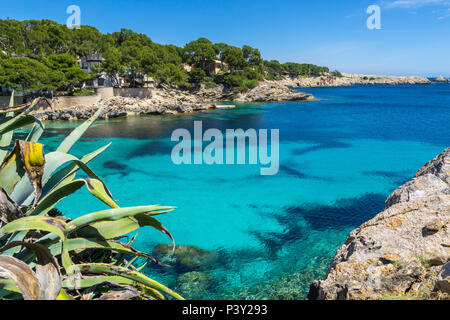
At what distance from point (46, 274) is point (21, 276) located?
143 mm

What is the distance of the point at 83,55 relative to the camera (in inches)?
A: 2012

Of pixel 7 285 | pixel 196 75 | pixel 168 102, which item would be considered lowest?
pixel 7 285

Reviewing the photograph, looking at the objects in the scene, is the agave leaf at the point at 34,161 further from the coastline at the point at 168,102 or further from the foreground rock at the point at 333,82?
the foreground rock at the point at 333,82

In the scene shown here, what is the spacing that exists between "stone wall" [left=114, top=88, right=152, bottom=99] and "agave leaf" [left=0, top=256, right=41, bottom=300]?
134 ft

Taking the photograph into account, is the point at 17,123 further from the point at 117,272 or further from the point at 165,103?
the point at 165,103

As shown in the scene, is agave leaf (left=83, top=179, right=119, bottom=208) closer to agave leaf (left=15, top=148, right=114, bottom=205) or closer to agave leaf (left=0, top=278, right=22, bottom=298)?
agave leaf (left=15, top=148, right=114, bottom=205)

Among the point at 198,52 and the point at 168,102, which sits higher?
the point at 198,52

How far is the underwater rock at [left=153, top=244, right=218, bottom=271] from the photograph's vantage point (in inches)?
285

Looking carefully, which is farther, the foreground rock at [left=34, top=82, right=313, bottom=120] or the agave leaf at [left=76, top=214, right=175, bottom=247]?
the foreground rock at [left=34, top=82, right=313, bottom=120]

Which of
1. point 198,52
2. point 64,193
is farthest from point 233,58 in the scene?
point 64,193

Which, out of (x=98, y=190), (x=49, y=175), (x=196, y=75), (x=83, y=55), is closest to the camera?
(x=98, y=190)

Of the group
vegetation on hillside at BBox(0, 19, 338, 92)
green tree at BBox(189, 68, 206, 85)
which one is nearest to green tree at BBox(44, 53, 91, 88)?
vegetation on hillside at BBox(0, 19, 338, 92)

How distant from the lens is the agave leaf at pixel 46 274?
1.47 metres
